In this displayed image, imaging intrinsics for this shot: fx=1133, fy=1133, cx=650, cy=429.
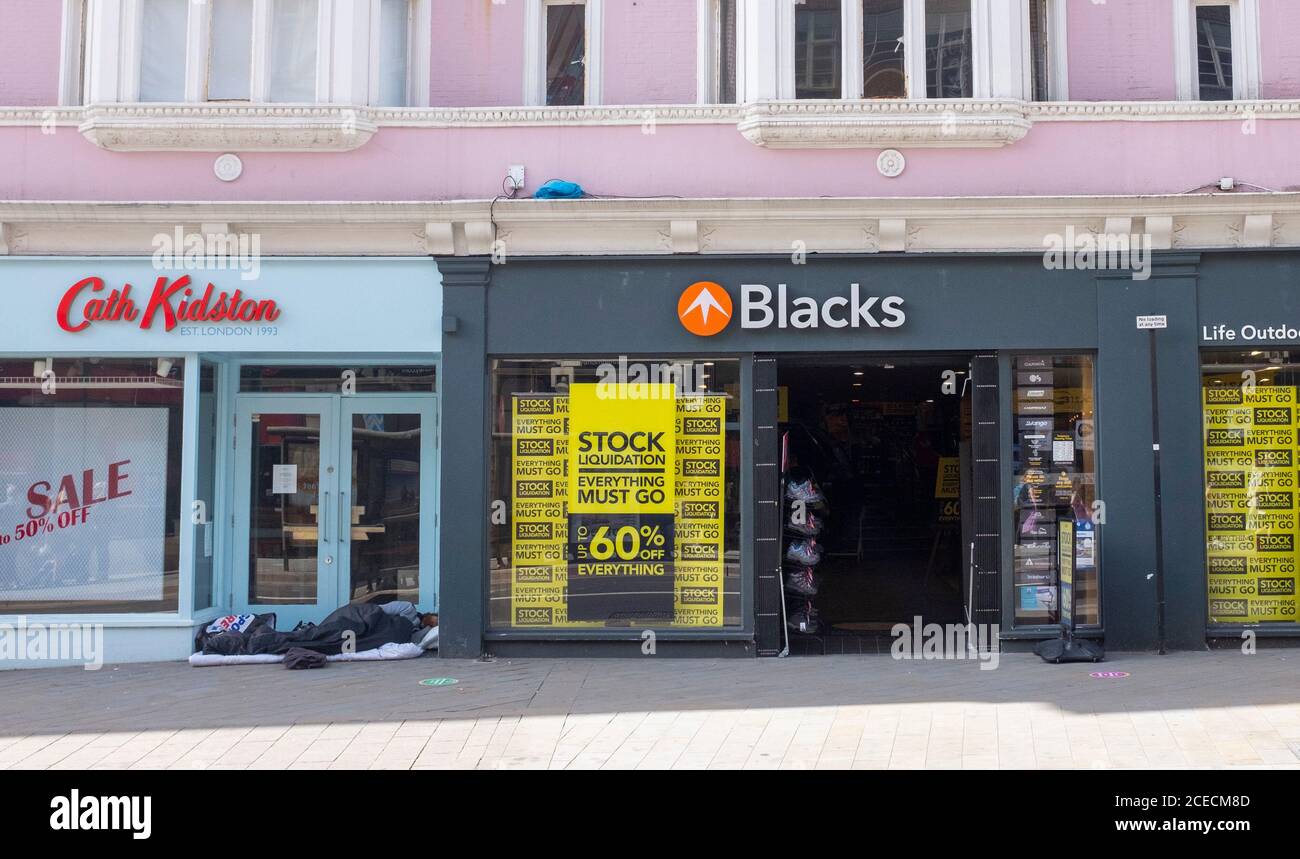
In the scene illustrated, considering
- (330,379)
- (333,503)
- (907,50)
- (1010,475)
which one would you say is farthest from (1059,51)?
(333,503)

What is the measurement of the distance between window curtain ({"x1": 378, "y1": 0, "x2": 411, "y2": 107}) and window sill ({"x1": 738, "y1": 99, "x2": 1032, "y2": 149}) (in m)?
3.25

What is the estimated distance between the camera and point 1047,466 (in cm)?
1022

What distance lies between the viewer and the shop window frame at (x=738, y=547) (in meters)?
9.97

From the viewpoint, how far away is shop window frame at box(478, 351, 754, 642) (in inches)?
392

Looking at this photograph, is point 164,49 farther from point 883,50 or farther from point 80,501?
point 883,50

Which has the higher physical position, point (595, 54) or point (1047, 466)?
point (595, 54)

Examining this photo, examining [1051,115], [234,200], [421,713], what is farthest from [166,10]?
[1051,115]

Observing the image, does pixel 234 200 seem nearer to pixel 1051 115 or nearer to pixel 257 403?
pixel 257 403

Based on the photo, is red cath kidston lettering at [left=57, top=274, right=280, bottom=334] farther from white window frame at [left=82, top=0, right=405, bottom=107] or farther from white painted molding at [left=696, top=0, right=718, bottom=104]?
white painted molding at [left=696, top=0, right=718, bottom=104]

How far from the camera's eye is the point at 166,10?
10.4m

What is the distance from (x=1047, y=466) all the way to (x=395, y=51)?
7115 millimetres

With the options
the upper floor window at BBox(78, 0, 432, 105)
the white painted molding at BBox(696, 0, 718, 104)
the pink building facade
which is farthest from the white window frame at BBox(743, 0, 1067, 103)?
the upper floor window at BBox(78, 0, 432, 105)

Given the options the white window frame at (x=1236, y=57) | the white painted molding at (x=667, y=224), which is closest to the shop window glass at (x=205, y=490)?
the white painted molding at (x=667, y=224)

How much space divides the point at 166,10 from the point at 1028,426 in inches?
343
